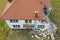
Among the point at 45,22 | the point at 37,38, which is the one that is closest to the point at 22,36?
the point at 37,38

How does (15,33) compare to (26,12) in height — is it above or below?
below

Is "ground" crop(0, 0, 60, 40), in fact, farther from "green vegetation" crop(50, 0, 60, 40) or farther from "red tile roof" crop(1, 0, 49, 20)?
"red tile roof" crop(1, 0, 49, 20)

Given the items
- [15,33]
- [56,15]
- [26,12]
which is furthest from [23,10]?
[56,15]

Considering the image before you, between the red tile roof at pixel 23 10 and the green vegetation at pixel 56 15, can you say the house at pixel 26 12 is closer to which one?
the red tile roof at pixel 23 10

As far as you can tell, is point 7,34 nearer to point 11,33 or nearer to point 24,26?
point 11,33

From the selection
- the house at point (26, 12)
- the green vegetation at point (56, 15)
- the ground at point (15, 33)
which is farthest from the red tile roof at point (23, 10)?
the green vegetation at point (56, 15)

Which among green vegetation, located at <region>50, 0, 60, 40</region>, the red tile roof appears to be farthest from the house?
green vegetation, located at <region>50, 0, 60, 40</region>

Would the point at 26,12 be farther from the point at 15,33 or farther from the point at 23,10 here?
the point at 15,33

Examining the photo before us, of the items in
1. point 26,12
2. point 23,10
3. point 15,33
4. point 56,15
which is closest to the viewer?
point 26,12
